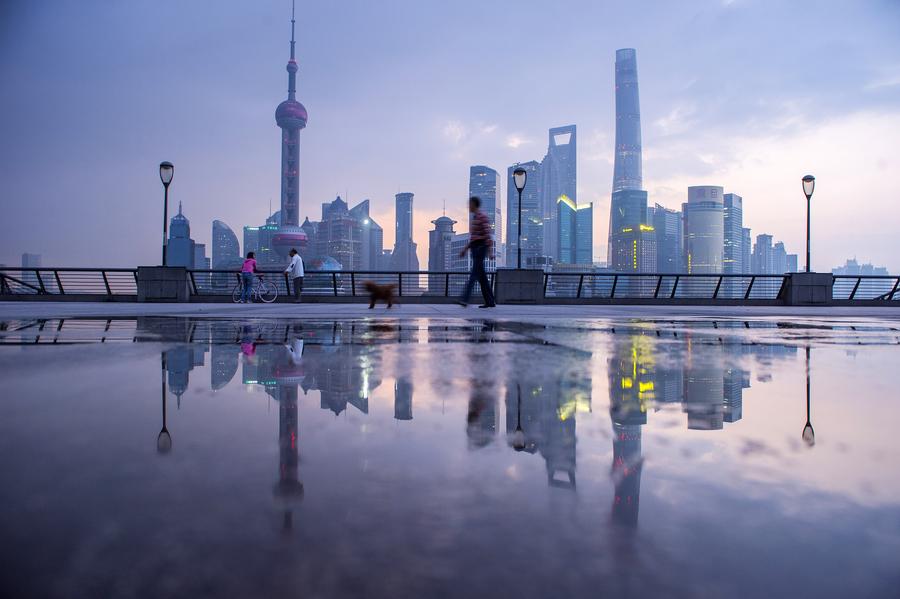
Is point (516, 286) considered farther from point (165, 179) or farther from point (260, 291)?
point (165, 179)

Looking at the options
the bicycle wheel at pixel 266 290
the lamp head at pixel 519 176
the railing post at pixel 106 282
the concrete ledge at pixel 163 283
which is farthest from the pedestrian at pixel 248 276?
the lamp head at pixel 519 176

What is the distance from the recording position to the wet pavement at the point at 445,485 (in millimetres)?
937

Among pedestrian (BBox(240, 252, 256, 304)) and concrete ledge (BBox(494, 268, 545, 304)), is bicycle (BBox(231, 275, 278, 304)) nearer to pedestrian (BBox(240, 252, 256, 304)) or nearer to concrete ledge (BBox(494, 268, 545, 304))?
pedestrian (BBox(240, 252, 256, 304))

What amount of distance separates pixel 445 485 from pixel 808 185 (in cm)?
2681

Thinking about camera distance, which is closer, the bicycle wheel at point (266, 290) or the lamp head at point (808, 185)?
the bicycle wheel at point (266, 290)

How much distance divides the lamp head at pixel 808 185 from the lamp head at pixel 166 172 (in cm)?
2508

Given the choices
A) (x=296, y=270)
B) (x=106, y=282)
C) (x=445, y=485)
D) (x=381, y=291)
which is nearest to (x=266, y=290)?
(x=296, y=270)

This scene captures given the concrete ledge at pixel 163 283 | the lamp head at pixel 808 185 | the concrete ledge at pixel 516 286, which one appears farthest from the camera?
the lamp head at pixel 808 185

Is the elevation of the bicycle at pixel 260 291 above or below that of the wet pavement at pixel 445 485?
above

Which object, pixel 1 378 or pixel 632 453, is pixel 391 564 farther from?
pixel 1 378

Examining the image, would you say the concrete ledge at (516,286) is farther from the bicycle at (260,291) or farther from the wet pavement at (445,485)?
the wet pavement at (445,485)

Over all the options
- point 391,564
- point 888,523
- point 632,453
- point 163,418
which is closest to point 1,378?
point 163,418

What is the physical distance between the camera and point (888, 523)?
46.5 inches

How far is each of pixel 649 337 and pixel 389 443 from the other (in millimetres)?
4503
